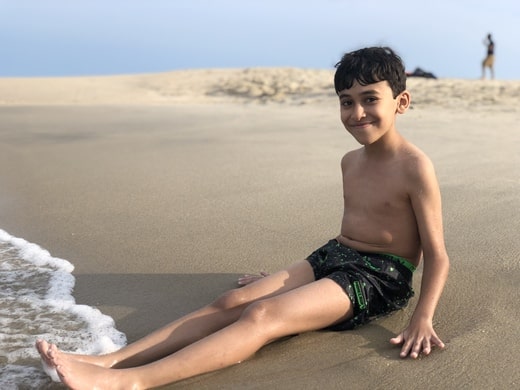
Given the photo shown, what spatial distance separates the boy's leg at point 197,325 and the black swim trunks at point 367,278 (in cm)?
12

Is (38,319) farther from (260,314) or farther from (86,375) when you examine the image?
(260,314)

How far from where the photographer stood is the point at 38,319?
2668 millimetres

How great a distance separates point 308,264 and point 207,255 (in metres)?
0.84

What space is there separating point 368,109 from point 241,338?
105cm

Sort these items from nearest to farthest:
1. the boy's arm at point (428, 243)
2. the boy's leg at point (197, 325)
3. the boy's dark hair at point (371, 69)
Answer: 1. the boy's leg at point (197, 325)
2. the boy's arm at point (428, 243)
3. the boy's dark hair at point (371, 69)

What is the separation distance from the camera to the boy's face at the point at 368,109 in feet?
8.27

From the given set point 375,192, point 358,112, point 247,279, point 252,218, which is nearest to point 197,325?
point 247,279

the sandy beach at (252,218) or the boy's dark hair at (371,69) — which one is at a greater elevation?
the boy's dark hair at (371,69)

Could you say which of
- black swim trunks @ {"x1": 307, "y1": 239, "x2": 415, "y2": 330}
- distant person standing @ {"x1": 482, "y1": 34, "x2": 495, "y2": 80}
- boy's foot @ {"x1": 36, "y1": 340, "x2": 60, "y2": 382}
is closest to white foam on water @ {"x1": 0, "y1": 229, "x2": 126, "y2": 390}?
boy's foot @ {"x1": 36, "y1": 340, "x2": 60, "y2": 382}

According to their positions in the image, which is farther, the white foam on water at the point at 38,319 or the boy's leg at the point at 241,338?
the white foam on water at the point at 38,319

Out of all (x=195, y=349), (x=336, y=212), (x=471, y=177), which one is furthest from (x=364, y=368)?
(x=471, y=177)

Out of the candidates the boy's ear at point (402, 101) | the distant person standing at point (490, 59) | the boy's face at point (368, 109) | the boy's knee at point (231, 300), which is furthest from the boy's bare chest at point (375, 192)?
the distant person standing at point (490, 59)

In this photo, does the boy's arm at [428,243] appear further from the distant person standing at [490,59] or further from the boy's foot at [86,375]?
the distant person standing at [490,59]

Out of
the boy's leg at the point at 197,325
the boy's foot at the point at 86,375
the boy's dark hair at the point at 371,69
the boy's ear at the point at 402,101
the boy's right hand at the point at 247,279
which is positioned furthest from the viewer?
the boy's right hand at the point at 247,279
